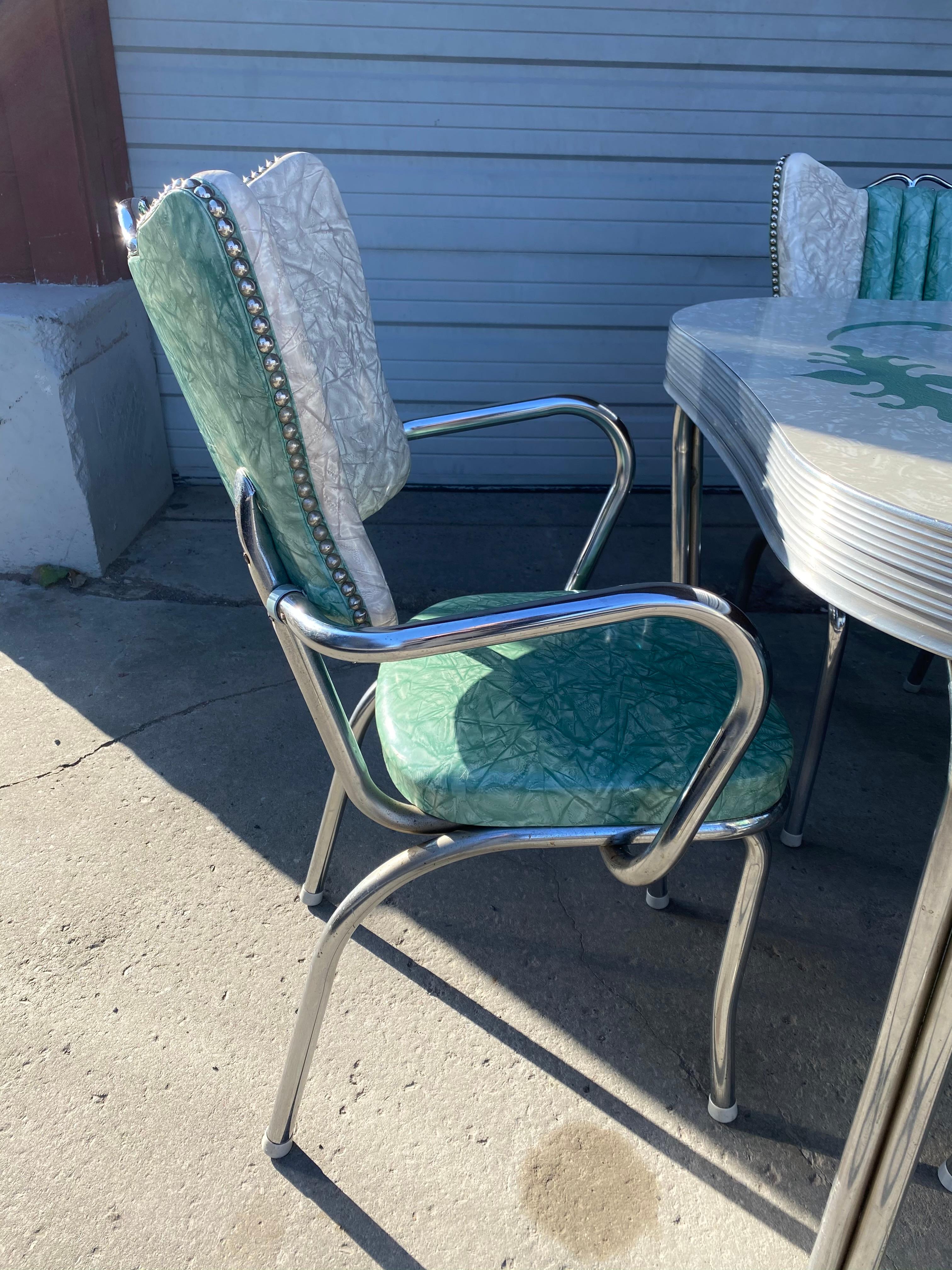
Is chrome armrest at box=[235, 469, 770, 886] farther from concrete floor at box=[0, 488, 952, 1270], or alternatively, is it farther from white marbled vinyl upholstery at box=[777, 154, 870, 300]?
white marbled vinyl upholstery at box=[777, 154, 870, 300]

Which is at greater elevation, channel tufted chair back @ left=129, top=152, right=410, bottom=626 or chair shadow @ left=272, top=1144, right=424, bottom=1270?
channel tufted chair back @ left=129, top=152, right=410, bottom=626

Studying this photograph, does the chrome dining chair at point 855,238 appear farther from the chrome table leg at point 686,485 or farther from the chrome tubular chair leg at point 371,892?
the chrome tubular chair leg at point 371,892

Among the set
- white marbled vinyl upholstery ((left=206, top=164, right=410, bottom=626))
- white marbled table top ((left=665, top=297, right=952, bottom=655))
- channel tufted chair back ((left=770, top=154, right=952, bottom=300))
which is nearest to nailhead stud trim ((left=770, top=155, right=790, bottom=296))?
channel tufted chair back ((left=770, top=154, right=952, bottom=300))

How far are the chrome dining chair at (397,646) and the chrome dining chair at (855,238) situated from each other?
0.90 metres

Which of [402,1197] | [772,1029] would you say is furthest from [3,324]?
[772,1029]

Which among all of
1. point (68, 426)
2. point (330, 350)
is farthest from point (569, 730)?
point (68, 426)

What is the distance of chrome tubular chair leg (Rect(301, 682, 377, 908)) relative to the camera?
1242 mm

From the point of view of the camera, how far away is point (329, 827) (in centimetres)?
135

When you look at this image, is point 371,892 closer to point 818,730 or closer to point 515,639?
point 515,639

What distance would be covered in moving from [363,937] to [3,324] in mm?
1736

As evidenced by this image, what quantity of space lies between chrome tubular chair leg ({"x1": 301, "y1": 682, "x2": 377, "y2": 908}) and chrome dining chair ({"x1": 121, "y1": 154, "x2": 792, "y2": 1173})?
0.03ft

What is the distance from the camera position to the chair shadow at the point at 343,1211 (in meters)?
0.99

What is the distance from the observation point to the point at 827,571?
0.72 meters

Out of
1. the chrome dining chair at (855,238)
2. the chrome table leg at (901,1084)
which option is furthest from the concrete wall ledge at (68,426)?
the chrome table leg at (901,1084)
